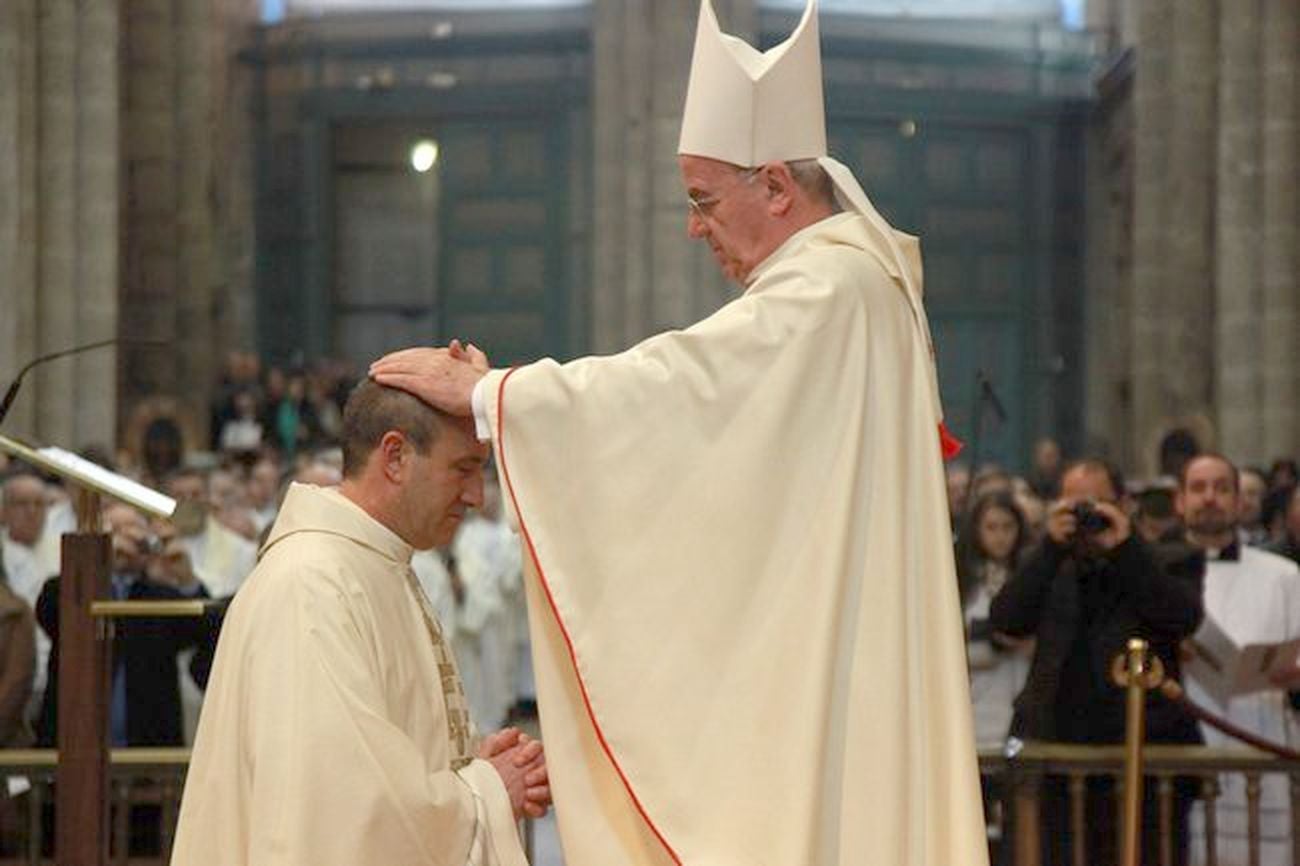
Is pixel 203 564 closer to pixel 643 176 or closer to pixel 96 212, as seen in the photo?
pixel 96 212

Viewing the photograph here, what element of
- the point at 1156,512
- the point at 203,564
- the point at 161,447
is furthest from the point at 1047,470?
the point at 1156,512

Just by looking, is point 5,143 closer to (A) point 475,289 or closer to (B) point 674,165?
(B) point 674,165

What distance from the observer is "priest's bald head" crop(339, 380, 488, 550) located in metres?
4.46

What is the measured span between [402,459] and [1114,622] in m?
3.39

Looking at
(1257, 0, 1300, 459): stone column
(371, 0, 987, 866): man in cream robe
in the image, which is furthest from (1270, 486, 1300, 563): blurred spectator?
(1257, 0, 1300, 459): stone column

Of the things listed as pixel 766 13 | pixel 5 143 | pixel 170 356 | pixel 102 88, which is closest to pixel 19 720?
pixel 5 143

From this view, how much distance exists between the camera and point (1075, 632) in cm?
743

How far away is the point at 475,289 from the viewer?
2619cm

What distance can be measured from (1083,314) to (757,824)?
21898 millimetres

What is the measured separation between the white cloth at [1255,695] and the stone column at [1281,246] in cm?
1007

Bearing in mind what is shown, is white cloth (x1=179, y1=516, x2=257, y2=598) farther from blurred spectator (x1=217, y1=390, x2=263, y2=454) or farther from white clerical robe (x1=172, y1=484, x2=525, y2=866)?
white clerical robe (x1=172, y1=484, x2=525, y2=866)

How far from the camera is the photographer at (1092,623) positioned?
728 centimetres

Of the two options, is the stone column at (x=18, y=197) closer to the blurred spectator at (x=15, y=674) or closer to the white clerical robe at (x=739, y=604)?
the blurred spectator at (x=15, y=674)

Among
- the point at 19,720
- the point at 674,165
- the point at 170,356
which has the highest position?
the point at 674,165
